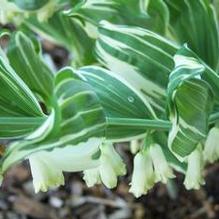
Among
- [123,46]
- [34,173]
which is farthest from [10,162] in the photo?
[123,46]

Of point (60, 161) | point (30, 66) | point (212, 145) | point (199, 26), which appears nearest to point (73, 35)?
point (30, 66)

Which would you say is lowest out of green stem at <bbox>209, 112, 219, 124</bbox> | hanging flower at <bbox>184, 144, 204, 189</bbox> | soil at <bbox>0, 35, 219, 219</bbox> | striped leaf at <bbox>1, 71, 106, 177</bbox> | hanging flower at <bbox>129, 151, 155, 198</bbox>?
soil at <bbox>0, 35, 219, 219</bbox>

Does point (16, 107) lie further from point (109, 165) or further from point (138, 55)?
point (138, 55)

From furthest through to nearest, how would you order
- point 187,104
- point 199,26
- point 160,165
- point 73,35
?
point 73,35 → point 199,26 → point 160,165 → point 187,104

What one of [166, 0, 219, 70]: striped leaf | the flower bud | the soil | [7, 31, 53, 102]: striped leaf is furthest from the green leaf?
the soil

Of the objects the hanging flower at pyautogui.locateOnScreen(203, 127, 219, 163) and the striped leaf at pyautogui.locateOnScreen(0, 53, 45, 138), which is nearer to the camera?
the striped leaf at pyautogui.locateOnScreen(0, 53, 45, 138)

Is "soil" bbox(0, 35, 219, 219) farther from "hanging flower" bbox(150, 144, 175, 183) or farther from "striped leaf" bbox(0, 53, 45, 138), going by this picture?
"striped leaf" bbox(0, 53, 45, 138)

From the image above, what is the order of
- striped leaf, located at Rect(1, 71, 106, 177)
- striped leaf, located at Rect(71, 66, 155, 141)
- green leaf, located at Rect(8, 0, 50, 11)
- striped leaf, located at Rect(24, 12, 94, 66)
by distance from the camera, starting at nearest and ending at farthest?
striped leaf, located at Rect(1, 71, 106, 177) → striped leaf, located at Rect(71, 66, 155, 141) → green leaf, located at Rect(8, 0, 50, 11) → striped leaf, located at Rect(24, 12, 94, 66)
